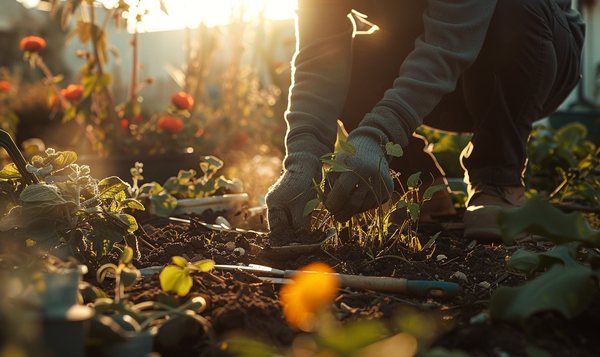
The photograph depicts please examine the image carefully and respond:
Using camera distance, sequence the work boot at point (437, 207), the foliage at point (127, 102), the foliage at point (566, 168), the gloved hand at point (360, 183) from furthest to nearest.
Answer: the foliage at point (127, 102)
the foliage at point (566, 168)
the work boot at point (437, 207)
the gloved hand at point (360, 183)

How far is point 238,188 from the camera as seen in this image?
237cm

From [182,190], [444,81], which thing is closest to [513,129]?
[444,81]

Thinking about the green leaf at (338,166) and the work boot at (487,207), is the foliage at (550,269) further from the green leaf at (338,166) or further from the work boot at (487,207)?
the work boot at (487,207)

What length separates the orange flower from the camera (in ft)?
2.91

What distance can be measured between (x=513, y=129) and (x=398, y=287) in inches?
47.8

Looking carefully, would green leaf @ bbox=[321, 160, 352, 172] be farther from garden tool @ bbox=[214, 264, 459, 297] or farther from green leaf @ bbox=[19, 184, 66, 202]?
green leaf @ bbox=[19, 184, 66, 202]

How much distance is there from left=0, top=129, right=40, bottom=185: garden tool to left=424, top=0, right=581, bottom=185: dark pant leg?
1.68 meters

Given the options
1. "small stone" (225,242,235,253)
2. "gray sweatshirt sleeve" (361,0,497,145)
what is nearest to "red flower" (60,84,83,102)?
"small stone" (225,242,235,253)

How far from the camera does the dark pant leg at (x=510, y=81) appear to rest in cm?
185

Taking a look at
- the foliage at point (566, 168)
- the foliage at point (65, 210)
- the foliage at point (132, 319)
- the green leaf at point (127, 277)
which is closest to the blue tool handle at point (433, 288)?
the foliage at point (132, 319)

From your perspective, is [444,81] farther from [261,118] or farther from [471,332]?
[261,118]

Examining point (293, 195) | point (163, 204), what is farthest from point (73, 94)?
point (293, 195)

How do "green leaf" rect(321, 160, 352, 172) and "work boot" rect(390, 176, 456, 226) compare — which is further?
"work boot" rect(390, 176, 456, 226)

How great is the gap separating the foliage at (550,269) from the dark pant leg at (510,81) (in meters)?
1.00
